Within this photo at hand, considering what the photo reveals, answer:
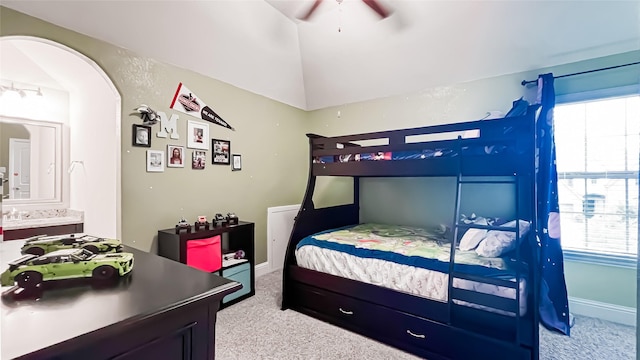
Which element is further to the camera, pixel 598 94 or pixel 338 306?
pixel 598 94

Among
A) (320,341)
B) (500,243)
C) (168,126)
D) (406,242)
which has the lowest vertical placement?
(320,341)

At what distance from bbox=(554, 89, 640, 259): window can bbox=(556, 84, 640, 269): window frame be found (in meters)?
0.02

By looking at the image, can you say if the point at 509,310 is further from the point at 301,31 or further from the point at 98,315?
the point at 301,31

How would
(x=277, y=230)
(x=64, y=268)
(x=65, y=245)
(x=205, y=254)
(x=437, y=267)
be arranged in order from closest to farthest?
1. (x=64, y=268)
2. (x=65, y=245)
3. (x=437, y=267)
4. (x=205, y=254)
5. (x=277, y=230)

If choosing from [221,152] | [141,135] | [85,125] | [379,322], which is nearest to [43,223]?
[85,125]

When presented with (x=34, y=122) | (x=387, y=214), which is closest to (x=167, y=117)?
(x=34, y=122)

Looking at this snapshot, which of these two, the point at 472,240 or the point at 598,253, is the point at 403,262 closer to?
the point at 472,240

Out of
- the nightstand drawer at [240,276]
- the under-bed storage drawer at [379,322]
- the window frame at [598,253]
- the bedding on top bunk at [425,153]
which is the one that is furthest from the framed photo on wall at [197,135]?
the window frame at [598,253]

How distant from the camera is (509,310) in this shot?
1.78m

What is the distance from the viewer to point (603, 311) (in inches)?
100

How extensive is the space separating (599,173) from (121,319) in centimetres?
367

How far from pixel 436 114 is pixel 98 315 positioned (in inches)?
139

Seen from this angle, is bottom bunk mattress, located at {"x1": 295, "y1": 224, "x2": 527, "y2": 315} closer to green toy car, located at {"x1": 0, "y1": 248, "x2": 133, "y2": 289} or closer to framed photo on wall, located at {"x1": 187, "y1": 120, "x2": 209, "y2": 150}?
framed photo on wall, located at {"x1": 187, "y1": 120, "x2": 209, "y2": 150}

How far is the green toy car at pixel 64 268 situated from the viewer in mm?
816
